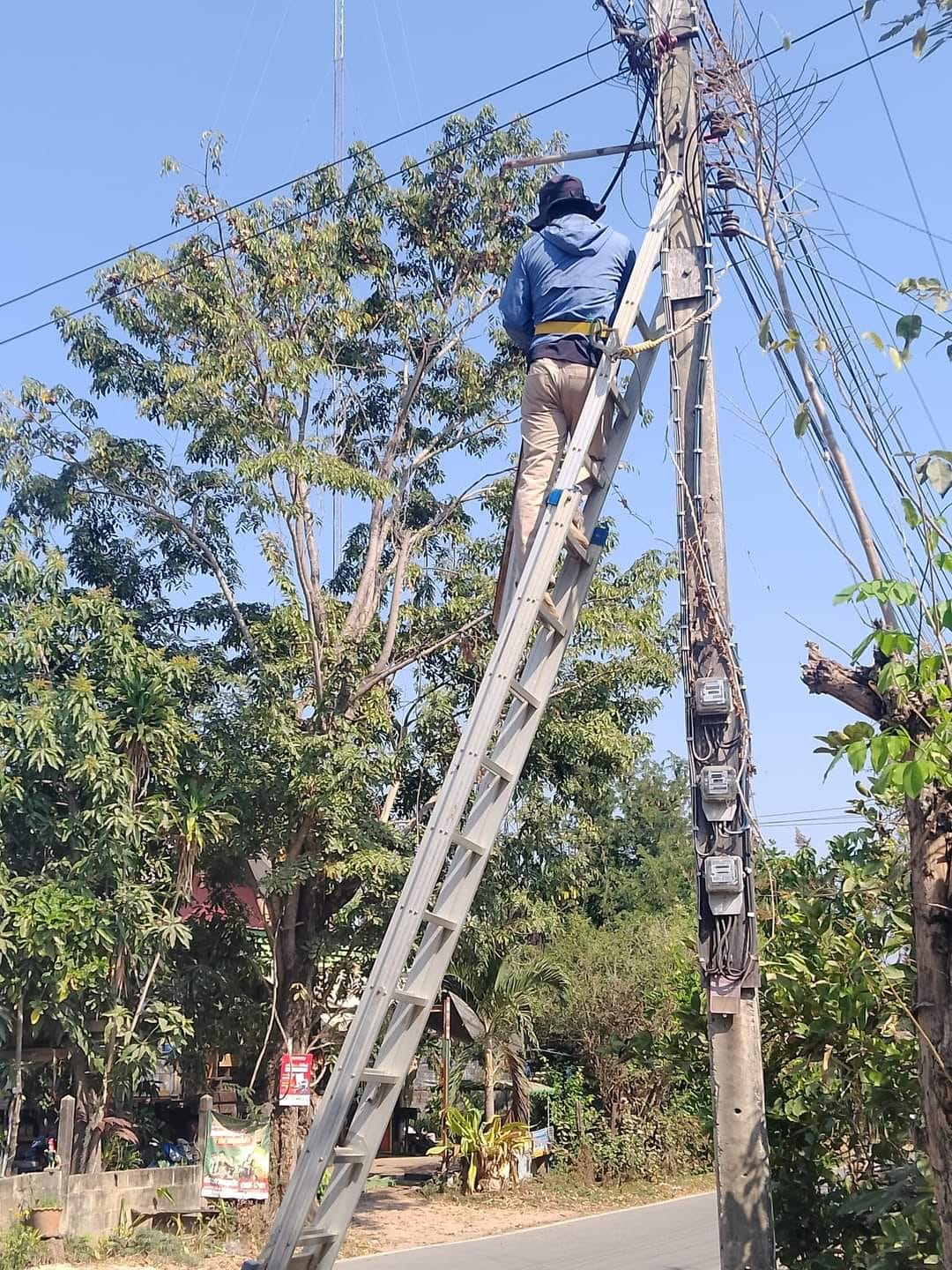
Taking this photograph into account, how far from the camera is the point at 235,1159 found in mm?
13102

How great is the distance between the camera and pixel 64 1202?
11.5 m

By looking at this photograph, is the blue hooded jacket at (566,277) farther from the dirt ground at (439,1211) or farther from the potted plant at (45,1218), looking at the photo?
the dirt ground at (439,1211)

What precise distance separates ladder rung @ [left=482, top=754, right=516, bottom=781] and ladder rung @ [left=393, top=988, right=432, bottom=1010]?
0.79 m

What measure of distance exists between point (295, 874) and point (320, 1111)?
9.01m

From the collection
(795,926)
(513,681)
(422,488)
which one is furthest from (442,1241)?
(513,681)

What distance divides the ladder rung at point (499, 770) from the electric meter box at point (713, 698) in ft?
3.21

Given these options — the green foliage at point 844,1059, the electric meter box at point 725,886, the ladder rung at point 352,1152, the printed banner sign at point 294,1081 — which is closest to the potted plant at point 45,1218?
the printed banner sign at point 294,1081

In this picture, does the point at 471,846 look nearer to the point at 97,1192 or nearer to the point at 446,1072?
the point at 97,1192

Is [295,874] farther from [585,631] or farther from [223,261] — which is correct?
[223,261]

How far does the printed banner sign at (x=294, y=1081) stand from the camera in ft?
42.7

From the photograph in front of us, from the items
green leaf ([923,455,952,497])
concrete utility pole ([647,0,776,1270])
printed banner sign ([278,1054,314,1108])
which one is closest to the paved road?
printed banner sign ([278,1054,314,1108])

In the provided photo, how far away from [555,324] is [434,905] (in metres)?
2.44

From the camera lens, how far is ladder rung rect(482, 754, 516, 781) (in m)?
4.42

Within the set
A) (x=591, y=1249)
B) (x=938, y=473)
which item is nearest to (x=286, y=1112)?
(x=591, y=1249)
